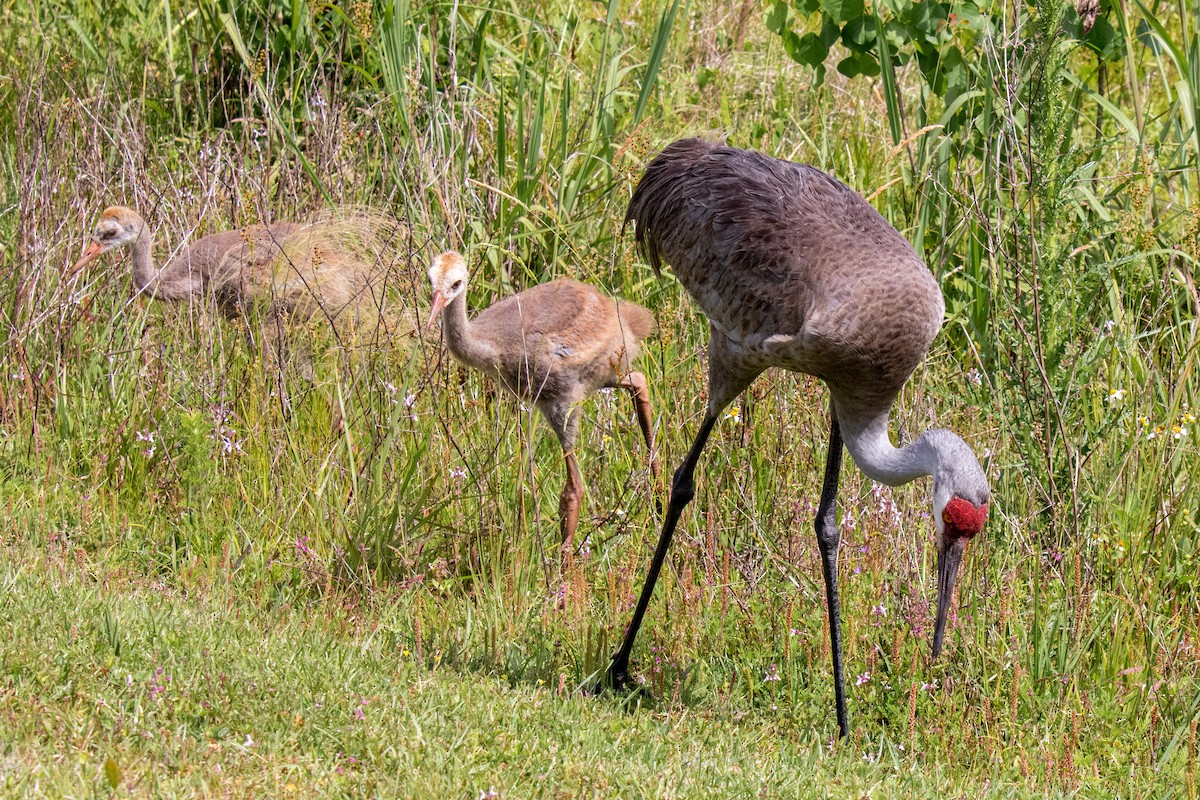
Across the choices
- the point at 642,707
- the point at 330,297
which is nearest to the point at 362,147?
the point at 330,297

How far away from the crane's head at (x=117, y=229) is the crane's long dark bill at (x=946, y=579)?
4.05m

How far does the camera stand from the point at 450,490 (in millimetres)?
5316

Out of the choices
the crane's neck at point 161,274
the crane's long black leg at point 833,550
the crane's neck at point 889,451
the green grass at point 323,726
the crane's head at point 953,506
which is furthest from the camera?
the crane's neck at point 161,274

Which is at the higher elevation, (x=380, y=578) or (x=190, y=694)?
(x=190, y=694)

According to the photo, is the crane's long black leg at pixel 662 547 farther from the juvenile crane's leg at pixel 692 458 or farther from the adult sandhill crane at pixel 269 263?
the adult sandhill crane at pixel 269 263

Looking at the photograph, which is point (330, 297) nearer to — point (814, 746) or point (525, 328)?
point (525, 328)

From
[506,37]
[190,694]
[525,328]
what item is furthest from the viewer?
[506,37]

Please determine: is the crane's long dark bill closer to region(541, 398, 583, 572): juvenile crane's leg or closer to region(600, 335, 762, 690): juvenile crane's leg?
region(600, 335, 762, 690): juvenile crane's leg

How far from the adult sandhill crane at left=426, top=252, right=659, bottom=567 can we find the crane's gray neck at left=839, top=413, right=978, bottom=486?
118 centimetres

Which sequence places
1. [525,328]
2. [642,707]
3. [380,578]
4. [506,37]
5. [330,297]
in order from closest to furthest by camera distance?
[642,707] → [380,578] → [525,328] → [330,297] → [506,37]

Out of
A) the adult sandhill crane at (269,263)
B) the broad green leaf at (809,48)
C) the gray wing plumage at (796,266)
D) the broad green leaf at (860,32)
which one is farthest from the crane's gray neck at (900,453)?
the adult sandhill crane at (269,263)

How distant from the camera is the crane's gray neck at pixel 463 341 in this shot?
5797 mm

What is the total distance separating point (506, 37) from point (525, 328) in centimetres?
284

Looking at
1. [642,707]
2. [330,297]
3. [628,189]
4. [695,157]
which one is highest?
[695,157]
